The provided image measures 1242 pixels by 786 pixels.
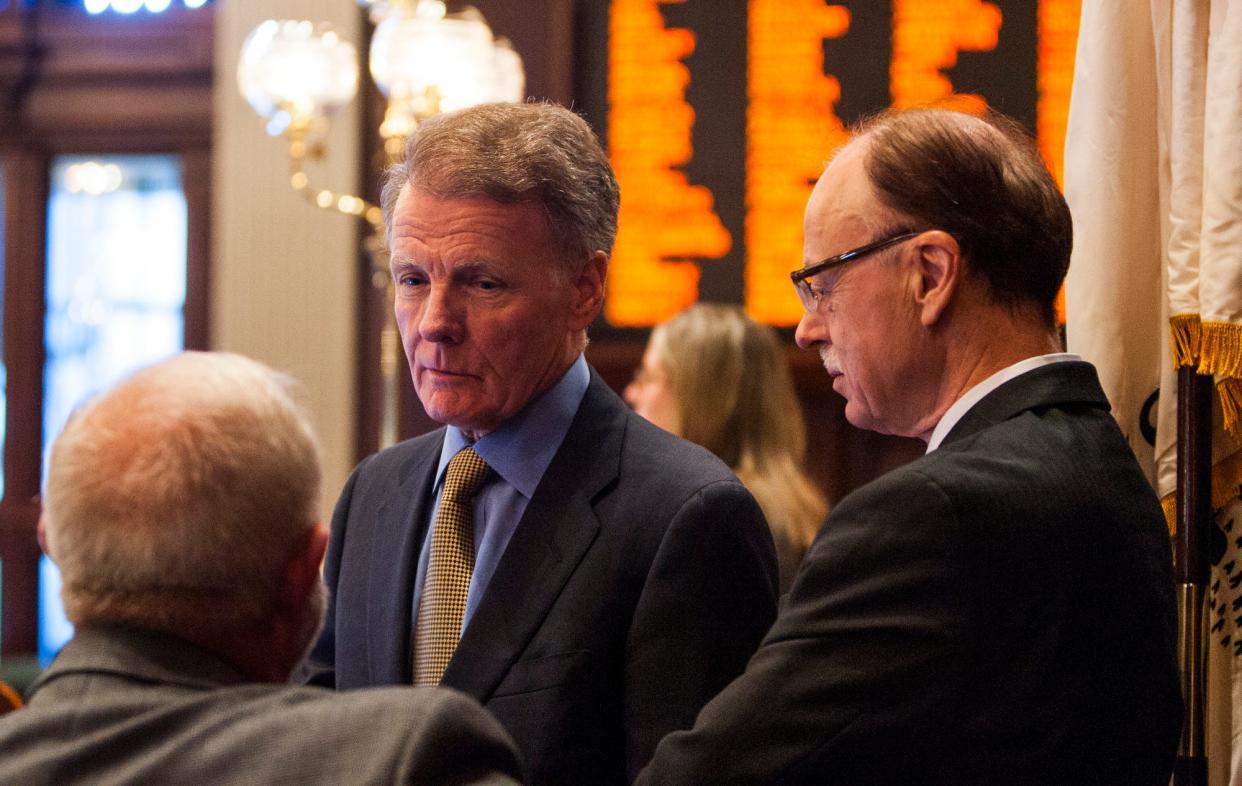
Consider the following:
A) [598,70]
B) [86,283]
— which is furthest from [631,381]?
[86,283]

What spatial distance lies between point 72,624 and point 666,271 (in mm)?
3648

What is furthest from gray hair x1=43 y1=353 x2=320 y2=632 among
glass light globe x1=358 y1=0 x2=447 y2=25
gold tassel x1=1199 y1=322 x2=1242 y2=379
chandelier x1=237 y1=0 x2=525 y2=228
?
glass light globe x1=358 y1=0 x2=447 y2=25

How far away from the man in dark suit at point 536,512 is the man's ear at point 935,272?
0.29 metres

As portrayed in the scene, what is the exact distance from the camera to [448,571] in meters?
1.59

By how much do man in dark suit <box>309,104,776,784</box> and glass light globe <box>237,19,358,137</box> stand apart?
249cm

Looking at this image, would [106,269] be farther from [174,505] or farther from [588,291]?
[174,505]

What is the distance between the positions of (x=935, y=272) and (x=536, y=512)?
499mm

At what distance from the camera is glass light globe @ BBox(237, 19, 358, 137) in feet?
13.3

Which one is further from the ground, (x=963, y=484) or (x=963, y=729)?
(x=963, y=484)

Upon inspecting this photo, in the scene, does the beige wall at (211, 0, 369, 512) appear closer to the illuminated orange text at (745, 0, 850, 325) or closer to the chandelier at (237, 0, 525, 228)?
the chandelier at (237, 0, 525, 228)

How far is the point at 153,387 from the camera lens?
112 cm

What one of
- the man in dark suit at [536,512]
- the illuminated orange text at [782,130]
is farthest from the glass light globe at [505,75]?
the man in dark suit at [536,512]

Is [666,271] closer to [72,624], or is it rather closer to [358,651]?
[358,651]

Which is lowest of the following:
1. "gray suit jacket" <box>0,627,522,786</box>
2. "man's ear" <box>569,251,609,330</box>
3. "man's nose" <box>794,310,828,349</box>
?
"gray suit jacket" <box>0,627,522,786</box>
